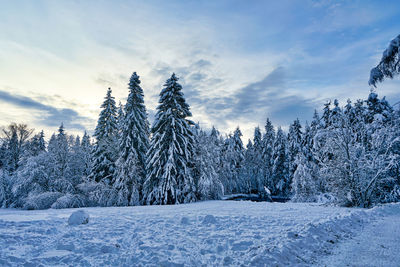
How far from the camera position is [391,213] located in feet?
35.1

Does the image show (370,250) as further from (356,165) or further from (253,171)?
(253,171)

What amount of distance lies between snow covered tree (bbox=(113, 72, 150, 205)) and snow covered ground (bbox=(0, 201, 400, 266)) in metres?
13.5

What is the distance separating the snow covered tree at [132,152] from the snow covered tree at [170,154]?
1.65 m

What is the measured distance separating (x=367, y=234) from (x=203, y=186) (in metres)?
14.7

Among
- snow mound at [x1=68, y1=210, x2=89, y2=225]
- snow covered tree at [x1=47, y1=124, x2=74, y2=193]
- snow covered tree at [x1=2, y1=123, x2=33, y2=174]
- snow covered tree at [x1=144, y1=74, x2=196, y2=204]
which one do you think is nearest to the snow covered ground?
snow mound at [x1=68, y1=210, x2=89, y2=225]

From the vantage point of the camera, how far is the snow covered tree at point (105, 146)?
23.9 m

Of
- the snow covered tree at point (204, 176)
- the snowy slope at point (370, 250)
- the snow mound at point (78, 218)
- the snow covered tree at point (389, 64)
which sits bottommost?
the snowy slope at point (370, 250)

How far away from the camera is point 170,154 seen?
18.8m

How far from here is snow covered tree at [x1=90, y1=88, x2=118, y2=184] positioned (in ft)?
78.5

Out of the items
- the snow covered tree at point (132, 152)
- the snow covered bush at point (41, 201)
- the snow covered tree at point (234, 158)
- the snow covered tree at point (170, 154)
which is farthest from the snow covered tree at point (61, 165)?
the snow covered tree at point (234, 158)

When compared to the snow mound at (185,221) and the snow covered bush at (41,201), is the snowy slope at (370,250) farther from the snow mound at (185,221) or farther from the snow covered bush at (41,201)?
the snow covered bush at (41,201)

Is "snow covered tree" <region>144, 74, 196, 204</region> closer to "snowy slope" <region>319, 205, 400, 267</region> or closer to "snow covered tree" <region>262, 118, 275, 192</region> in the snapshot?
"snowy slope" <region>319, 205, 400, 267</region>

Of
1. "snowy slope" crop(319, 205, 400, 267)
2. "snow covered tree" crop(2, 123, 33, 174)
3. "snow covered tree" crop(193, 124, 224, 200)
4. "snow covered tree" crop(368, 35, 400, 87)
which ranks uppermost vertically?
"snow covered tree" crop(2, 123, 33, 174)

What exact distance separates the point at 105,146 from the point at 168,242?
21207 millimetres
